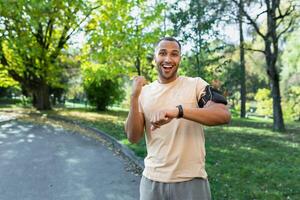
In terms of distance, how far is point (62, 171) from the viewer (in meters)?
8.43

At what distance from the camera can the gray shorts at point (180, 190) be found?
8.80ft

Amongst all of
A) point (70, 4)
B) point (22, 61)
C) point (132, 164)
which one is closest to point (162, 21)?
point (70, 4)

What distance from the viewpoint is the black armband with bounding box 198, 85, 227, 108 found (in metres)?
2.61

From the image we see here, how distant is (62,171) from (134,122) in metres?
6.03

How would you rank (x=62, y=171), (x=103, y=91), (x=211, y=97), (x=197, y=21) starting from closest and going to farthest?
(x=211, y=97) → (x=62, y=171) → (x=197, y=21) → (x=103, y=91)

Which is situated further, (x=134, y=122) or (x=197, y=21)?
(x=197, y=21)

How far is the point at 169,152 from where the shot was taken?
2.69 m

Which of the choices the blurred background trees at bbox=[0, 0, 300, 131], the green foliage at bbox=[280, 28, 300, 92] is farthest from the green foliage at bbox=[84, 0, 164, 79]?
the green foliage at bbox=[280, 28, 300, 92]

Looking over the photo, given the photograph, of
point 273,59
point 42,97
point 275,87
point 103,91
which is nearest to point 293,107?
point 103,91

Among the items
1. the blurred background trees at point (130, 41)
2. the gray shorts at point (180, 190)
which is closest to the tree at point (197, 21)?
the blurred background trees at point (130, 41)

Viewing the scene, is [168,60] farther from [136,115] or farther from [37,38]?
[37,38]

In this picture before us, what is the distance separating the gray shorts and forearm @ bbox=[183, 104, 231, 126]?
448 millimetres

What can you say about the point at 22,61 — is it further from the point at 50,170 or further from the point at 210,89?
the point at 210,89

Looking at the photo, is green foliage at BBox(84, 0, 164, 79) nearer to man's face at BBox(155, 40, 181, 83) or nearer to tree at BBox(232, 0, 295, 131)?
tree at BBox(232, 0, 295, 131)
